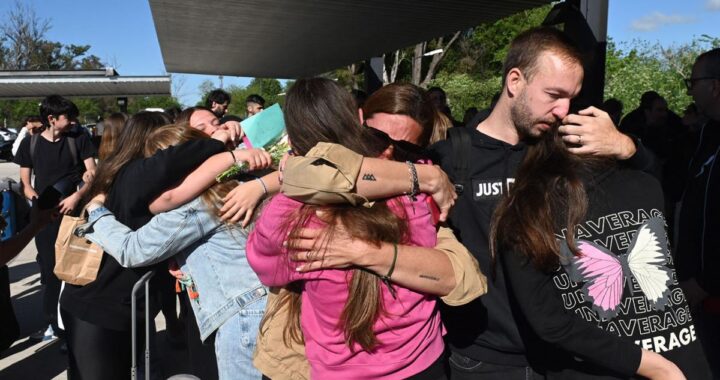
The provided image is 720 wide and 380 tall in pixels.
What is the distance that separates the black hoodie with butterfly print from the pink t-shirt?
30 cm

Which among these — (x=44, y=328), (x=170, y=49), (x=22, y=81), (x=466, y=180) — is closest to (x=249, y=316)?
(x=466, y=180)

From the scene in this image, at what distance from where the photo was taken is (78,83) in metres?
18.7

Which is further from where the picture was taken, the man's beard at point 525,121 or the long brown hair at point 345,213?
the man's beard at point 525,121

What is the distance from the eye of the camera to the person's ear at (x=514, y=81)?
1983 mm

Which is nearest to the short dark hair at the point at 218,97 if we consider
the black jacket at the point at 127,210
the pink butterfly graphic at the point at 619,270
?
the black jacket at the point at 127,210

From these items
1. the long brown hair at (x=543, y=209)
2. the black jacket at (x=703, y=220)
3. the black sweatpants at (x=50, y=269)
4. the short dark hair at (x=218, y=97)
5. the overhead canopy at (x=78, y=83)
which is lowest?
the black sweatpants at (x=50, y=269)

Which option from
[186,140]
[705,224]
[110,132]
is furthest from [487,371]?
[110,132]

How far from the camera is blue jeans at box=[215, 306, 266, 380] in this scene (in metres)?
2.29

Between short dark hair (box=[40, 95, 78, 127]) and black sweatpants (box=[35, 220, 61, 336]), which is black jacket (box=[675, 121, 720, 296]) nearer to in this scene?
black sweatpants (box=[35, 220, 61, 336])

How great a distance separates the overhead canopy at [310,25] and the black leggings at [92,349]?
16.8 ft

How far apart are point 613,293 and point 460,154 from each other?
0.76 metres

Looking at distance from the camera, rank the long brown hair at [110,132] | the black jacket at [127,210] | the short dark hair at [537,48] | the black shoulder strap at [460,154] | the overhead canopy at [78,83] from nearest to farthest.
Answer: the short dark hair at [537,48], the black shoulder strap at [460,154], the black jacket at [127,210], the long brown hair at [110,132], the overhead canopy at [78,83]

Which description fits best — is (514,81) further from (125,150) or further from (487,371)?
(125,150)

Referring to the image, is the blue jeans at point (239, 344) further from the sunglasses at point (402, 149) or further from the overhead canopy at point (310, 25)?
the overhead canopy at point (310, 25)
